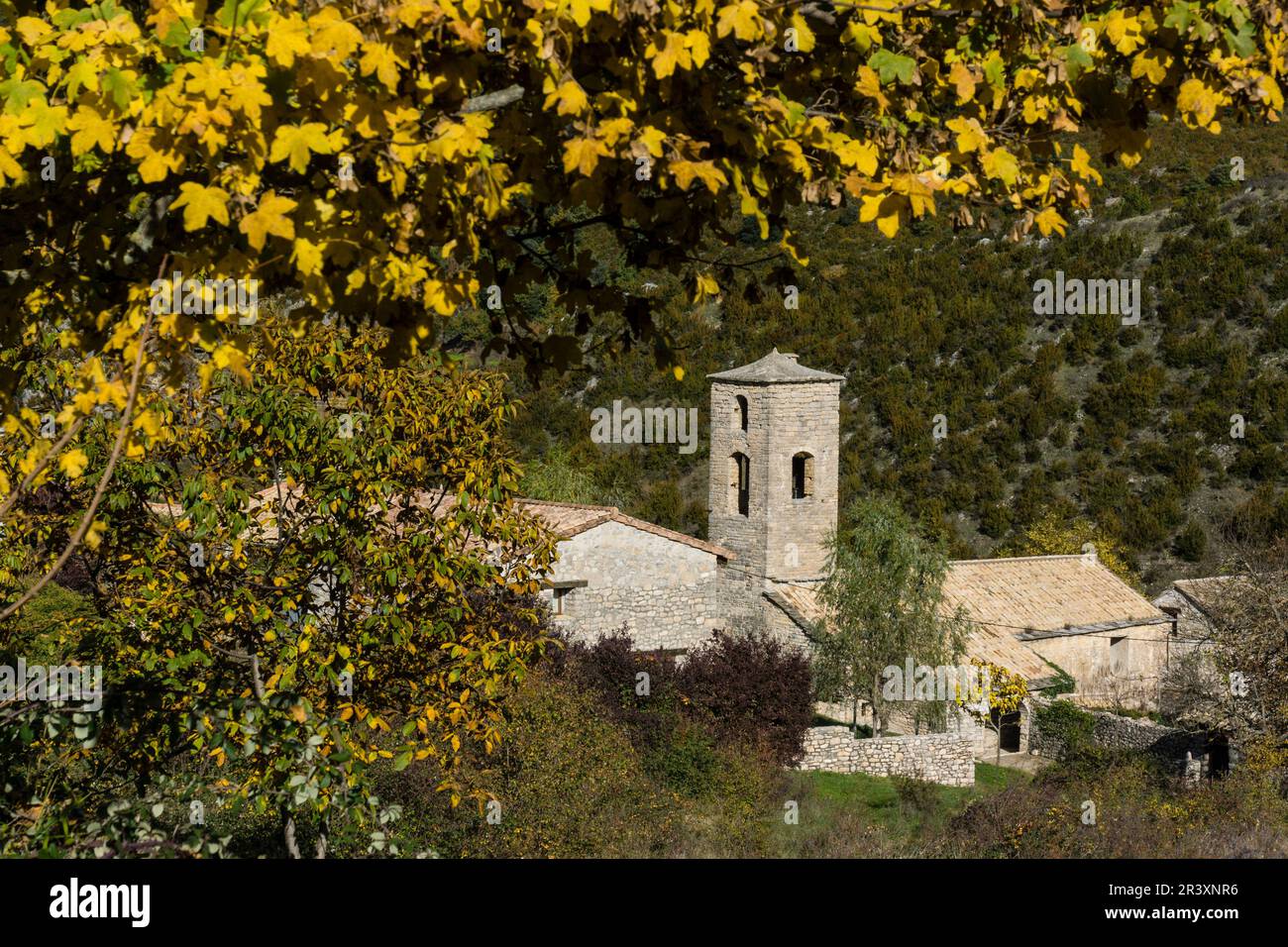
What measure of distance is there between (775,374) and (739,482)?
2.51 m

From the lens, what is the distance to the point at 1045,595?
97.9 ft

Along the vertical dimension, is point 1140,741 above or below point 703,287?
below

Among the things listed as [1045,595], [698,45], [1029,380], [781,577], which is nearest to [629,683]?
[781,577]

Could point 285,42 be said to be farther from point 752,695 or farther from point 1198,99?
point 752,695

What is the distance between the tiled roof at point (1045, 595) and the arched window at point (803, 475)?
3.26m

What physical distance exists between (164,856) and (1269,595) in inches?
800

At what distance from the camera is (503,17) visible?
13.0 ft

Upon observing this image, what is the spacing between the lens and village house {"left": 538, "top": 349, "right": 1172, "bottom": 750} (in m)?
27.7

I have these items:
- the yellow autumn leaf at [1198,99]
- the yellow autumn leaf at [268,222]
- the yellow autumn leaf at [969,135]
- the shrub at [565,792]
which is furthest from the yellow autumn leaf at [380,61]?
the shrub at [565,792]

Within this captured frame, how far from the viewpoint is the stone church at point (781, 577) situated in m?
27.7

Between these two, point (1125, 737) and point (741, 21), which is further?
point (1125, 737)

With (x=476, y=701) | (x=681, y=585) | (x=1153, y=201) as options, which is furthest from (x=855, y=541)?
(x=1153, y=201)

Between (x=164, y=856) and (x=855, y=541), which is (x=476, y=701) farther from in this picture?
(x=855, y=541)

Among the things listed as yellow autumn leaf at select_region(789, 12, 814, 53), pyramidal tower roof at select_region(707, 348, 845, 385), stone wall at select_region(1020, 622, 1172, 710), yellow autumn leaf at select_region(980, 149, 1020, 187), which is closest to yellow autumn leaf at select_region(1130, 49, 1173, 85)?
yellow autumn leaf at select_region(980, 149, 1020, 187)
